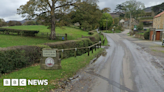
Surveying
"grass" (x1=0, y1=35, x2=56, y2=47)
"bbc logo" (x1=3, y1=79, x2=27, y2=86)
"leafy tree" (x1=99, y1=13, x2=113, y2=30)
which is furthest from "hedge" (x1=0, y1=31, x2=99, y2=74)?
"leafy tree" (x1=99, y1=13, x2=113, y2=30)

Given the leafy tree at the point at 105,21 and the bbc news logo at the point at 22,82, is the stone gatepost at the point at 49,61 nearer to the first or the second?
the bbc news logo at the point at 22,82

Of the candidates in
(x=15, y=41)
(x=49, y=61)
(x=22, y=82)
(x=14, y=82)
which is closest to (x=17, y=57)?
(x=49, y=61)

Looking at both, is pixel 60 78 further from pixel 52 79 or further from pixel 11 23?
pixel 11 23

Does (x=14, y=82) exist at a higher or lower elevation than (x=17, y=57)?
lower

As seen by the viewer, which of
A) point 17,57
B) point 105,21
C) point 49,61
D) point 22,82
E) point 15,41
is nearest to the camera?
point 22,82

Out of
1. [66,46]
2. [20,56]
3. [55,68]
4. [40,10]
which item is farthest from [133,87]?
[40,10]

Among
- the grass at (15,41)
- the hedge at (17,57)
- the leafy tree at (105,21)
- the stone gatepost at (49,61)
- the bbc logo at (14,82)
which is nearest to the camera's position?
the bbc logo at (14,82)

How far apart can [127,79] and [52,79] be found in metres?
4.09

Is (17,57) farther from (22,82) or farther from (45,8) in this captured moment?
(45,8)

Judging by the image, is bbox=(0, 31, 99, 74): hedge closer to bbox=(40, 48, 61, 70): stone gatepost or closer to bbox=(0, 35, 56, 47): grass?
bbox=(40, 48, 61, 70): stone gatepost

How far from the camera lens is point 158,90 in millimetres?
6445

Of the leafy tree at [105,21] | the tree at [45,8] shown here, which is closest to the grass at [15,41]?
the tree at [45,8]

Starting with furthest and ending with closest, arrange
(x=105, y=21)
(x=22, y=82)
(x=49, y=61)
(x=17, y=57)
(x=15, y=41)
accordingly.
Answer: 1. (x=105, y=21)
2. (x=15, y=41)
3. (x=49, y=61)
4. (x=17, y=57)
5. (x=22, y=82)

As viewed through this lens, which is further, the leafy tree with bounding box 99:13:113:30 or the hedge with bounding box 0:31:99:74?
the leafy tree with bounding box 99:13:113:30
